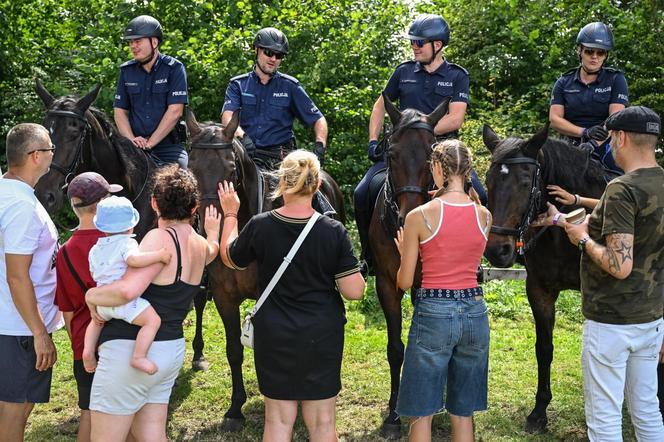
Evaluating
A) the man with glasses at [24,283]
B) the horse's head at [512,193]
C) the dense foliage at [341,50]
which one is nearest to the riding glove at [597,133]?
the horse's head at [512,193]

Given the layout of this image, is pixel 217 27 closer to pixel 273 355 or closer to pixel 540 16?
pixel 540 16

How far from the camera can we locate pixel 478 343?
429cm

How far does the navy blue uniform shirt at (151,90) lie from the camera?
7148 mm

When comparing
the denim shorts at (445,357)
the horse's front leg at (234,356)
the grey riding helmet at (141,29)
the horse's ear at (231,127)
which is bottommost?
the horse's front leg at (234,356)

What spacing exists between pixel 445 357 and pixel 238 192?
2.49m

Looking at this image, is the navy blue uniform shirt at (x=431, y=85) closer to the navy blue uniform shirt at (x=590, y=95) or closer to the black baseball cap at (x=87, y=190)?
the navy blue uniform shirt at (x=590, y=95)

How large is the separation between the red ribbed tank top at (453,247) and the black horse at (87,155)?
3224 mm

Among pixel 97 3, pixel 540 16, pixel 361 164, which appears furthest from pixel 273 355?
pixel 540 16

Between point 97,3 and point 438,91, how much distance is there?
30.6 ft

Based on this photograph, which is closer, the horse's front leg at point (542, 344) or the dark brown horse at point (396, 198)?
the dark brown horse at point (396, 198)

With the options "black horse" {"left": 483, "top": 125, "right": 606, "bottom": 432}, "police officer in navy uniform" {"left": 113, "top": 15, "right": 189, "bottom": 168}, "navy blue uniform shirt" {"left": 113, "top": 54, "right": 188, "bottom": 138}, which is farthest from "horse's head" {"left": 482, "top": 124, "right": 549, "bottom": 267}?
"navy blue uniform shirt" {"left": 113, "top": 54, "right": 188, "bottom": 138}

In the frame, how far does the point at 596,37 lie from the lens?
6.60 metres

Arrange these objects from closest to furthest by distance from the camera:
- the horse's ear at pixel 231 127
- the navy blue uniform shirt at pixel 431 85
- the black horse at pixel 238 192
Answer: the black horse at pixel 238 192, the horse's ear at pixel 231 127, the navy blue uniform shirt at pixel 431 85

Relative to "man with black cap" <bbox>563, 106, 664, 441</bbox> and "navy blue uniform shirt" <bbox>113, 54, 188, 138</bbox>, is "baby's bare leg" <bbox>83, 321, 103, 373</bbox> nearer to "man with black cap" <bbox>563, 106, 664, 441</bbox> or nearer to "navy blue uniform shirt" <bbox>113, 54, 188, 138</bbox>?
"man with black cap" <bbox>563, 106, 664, 441</bbox>
